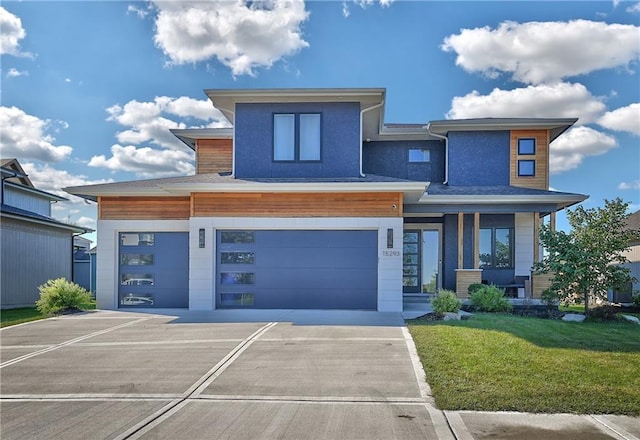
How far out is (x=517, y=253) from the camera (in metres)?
16.6

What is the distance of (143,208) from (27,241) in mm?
9774

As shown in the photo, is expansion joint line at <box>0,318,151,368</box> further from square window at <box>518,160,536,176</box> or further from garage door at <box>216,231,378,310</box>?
square window at <box>518,160,536,176</box>

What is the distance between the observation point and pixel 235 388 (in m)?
6.16

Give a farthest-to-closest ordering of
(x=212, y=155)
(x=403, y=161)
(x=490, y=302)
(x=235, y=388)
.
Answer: (x=212, y=155) < (x=403, y=161) < (x=490, y=302) < (x=235, y=388)

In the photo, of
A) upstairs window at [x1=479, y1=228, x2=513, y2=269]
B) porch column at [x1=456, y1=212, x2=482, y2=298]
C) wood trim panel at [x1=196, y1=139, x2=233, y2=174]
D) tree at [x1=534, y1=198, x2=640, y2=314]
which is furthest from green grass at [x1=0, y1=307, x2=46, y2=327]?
upstairs window at [x1=479, y1=228, x2=513, y2=269]

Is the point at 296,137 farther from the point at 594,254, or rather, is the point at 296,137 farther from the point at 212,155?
the point at 594,254

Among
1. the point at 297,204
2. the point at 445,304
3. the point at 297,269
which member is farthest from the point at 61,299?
the point at 445,304

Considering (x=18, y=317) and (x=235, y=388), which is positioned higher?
(x=235, y=388)

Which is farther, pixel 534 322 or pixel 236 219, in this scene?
pixel 236 219

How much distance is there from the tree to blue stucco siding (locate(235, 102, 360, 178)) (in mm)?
5932

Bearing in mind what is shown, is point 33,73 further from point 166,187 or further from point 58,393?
point 58,393

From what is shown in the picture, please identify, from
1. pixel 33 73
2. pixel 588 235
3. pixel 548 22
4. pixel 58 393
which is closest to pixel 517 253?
pixel 588 235

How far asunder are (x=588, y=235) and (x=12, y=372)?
491 inches

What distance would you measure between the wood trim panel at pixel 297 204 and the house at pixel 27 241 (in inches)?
420
